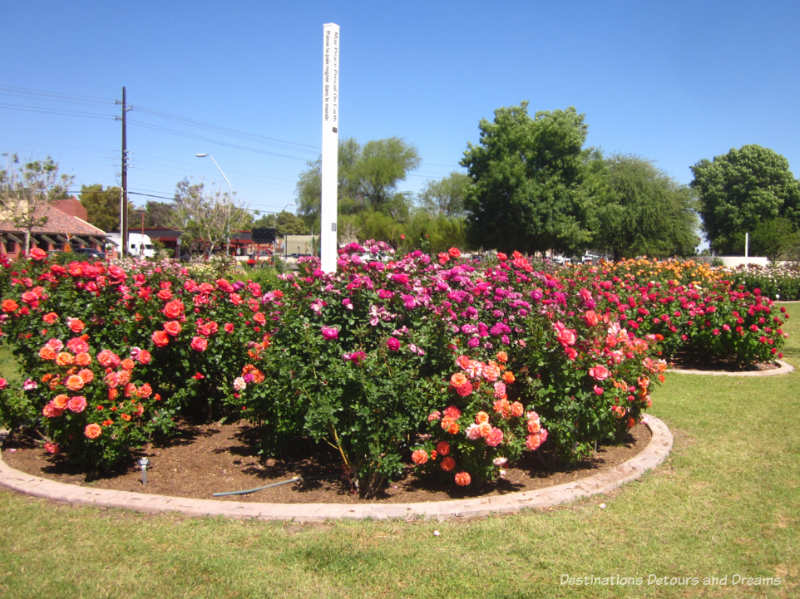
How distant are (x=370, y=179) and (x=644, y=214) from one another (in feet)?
71.5

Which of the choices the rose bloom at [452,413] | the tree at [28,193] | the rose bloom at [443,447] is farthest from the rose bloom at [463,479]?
the tree at [28,193]

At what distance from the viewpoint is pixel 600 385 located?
412 cm

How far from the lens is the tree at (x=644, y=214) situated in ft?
130

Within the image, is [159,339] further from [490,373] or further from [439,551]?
[439,551]

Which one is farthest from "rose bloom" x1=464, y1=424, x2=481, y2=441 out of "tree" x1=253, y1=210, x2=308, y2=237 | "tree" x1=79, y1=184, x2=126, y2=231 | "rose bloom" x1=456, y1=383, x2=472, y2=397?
"tree" x1=253, y1=210, x2=308, y2=237

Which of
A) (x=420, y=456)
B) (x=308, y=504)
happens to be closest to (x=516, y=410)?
(x=420, y=456)

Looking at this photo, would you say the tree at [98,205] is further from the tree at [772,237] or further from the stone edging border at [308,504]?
the stone edging border at [308,504]

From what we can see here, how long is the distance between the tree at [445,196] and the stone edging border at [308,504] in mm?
55078

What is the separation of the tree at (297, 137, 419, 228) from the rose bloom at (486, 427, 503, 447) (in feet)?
156

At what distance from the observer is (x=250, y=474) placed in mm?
4203

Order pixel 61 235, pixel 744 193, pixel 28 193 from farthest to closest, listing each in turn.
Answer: pixel 744 193 < pixel 61 235 < pixel 28 193

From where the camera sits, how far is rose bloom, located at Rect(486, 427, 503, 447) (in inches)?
138

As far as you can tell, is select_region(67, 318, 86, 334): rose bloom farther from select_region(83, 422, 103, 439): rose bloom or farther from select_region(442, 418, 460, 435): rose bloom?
select_region(442, 418, 460, 435): rose bloom

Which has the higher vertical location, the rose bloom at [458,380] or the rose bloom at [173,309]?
the rose bloom at [173,309]
